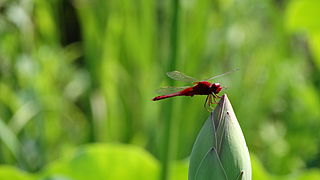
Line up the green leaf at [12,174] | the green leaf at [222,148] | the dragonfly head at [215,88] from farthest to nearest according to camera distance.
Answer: the green leaf at [12,174]
the dragonfly head at [215,88]
the green leaf at [222,148]

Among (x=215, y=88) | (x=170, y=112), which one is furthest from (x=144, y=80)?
(x=215, y=88)

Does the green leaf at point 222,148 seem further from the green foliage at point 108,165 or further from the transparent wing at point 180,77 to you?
the green foliage at point 108,165

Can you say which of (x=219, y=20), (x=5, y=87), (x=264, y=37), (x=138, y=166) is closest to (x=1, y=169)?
(x=138, y=166)

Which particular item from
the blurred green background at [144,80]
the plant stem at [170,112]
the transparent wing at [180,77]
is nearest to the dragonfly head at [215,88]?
the transparent wing at [180,77]

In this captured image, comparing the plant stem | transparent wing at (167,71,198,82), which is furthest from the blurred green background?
transparent wing at (167,71,198,82)

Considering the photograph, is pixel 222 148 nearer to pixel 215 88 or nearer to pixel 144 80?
pixel 215 88

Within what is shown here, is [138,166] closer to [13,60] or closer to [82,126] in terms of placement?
[13,60]
